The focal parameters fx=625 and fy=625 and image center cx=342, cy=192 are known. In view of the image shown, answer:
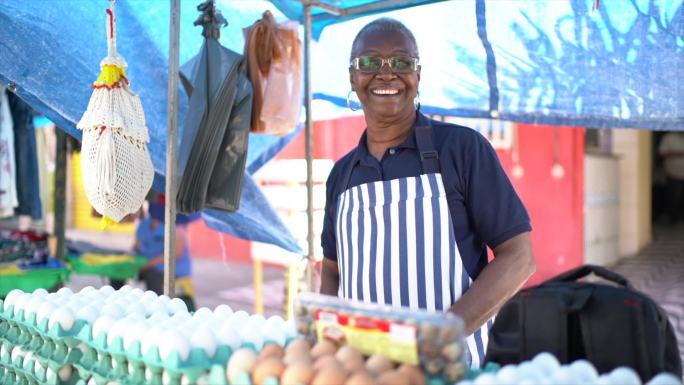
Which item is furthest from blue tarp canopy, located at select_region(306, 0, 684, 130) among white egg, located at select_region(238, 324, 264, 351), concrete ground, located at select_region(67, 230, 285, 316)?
concrete ground, located at select_region(67, 230, 285, 316)

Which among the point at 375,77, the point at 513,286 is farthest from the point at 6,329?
the point at 513,286

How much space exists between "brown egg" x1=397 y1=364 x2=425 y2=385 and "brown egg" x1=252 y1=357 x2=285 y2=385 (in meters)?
0.25

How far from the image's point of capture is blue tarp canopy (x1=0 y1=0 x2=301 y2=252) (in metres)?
2.88

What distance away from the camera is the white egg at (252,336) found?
1.54 m

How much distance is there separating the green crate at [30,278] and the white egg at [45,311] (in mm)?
3093

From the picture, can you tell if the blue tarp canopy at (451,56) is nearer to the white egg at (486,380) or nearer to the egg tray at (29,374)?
the egg tray at (29,374)

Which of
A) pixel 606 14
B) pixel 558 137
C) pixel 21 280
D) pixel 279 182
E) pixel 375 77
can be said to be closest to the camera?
pixel 375 77

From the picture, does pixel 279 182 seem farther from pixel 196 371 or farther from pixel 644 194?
pixel 644 194

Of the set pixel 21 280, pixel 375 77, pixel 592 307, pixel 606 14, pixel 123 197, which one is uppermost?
pixel 606 14

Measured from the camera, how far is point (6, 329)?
2061 millimetres

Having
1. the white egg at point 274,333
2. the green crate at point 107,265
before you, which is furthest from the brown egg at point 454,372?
the green crate at point 107,265

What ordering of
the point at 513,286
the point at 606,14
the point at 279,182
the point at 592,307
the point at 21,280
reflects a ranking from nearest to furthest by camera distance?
the point at 592,307, the point at 513,286, the point at 606,14, the point at 21,280, the point at 279,182

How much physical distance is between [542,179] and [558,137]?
560 mm

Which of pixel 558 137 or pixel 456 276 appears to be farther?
pixel 558 137
